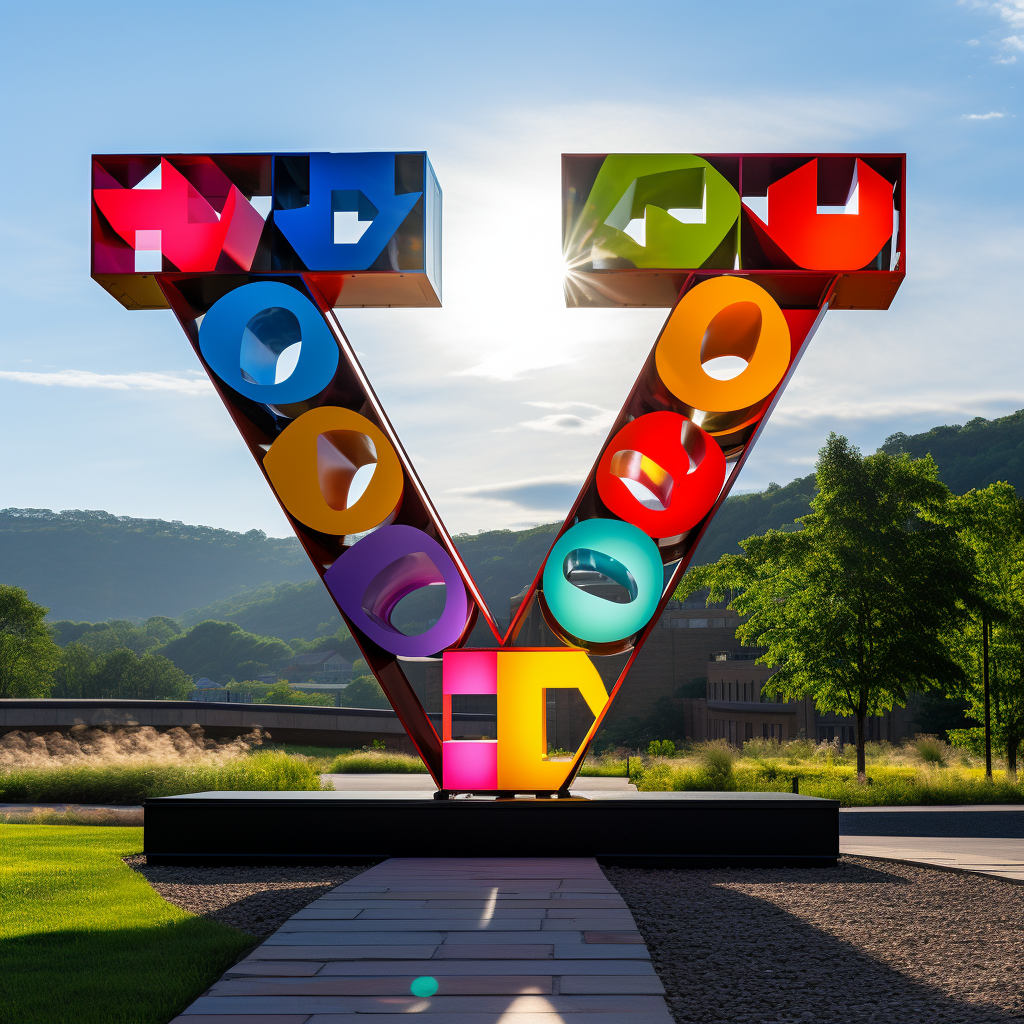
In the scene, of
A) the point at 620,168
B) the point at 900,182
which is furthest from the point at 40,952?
the point at 900,182

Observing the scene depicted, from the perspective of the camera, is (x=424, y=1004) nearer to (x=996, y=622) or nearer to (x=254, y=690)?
(x=996, y=622)

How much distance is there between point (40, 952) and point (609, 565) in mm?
6138

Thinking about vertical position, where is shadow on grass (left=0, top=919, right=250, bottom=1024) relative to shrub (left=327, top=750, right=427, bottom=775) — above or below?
above

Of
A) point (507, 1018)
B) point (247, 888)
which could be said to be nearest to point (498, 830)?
point (247, 888)

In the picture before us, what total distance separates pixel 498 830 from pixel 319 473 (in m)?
4.24

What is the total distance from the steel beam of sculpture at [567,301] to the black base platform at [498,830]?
1.39 feet

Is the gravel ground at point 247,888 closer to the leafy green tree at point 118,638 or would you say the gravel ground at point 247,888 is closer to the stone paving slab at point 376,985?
the stone paving slab at point 376,985

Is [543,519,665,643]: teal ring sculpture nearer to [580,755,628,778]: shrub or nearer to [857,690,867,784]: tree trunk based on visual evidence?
[857,690,867,784]: tree trunk

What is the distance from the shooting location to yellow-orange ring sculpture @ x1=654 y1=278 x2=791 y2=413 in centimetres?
937

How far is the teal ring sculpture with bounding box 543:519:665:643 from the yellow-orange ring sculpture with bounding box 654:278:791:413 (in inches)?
62.7

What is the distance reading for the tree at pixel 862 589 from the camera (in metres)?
20.8

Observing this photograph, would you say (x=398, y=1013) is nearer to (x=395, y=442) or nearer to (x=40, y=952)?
(x=40, y=952)

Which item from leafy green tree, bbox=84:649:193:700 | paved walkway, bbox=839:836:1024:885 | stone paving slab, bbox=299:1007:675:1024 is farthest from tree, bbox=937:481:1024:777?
leafy green tree, bbox=84:649:193:700

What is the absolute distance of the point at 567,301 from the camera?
34.2 feet
